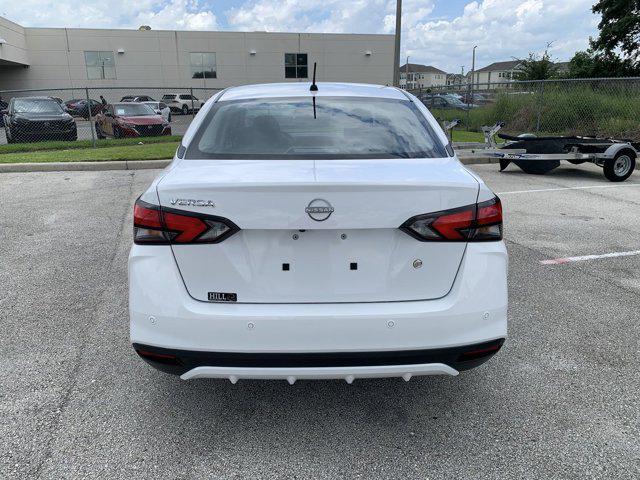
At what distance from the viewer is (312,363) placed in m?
2.29

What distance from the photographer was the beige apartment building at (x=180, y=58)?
44.6 meters

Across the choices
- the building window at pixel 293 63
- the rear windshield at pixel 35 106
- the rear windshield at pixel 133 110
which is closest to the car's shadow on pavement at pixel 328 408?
the rear windshield at pixel 133 110

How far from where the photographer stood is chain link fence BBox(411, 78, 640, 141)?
14305 millimetres

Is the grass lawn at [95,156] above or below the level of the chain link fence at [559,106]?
below

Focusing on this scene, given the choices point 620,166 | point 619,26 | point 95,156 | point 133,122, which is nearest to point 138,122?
point 133,122

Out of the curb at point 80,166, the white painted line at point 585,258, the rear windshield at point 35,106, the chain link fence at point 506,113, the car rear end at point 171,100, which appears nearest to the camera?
the white painted line at point 585,258

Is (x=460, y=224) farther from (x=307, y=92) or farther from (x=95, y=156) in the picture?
(x=95, y=156)

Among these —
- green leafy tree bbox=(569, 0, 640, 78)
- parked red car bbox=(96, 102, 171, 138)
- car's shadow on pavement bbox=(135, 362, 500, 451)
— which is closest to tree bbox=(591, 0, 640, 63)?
green leafy tree bbox=(569, 0, 640, 78)

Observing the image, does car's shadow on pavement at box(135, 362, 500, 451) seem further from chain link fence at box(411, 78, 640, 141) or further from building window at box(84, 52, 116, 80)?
building window at box(84, 52, 116, 80)

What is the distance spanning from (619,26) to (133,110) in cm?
2648

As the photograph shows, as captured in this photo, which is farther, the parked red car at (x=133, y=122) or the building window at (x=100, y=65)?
the building window at (x=100, y=65)

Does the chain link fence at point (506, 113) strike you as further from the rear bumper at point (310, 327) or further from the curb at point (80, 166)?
the rear bumper at point (310, 327)

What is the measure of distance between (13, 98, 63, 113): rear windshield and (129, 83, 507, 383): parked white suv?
17.0 m

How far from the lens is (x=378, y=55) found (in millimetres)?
49938
